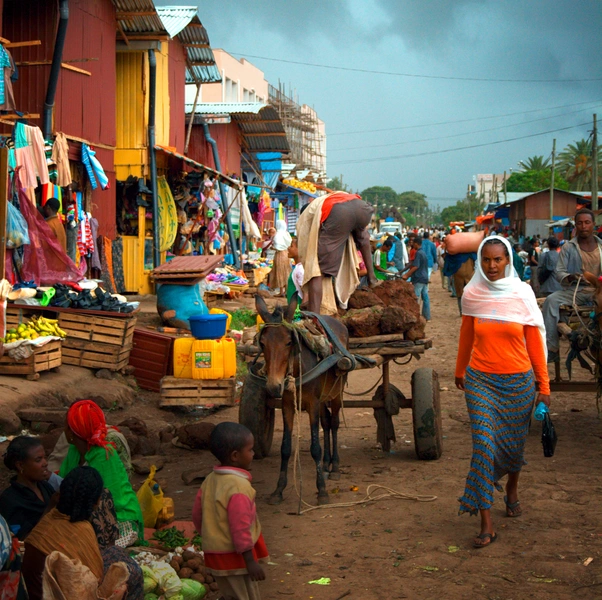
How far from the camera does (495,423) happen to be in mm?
5781

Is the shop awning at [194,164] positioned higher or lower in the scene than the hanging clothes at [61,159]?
higher

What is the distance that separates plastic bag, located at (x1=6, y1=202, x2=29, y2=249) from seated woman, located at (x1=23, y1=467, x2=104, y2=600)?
8258 millimetres

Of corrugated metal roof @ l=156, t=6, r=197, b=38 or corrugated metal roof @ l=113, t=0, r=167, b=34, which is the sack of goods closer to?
corrugated metal roof @ l=113, t=0, r=167, b=34

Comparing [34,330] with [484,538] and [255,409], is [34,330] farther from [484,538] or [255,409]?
[484,538]

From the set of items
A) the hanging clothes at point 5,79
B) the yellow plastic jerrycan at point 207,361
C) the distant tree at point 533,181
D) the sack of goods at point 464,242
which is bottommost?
the yellow plastic jerrycan at point 207,361

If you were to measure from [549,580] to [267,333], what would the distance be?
8.73ft

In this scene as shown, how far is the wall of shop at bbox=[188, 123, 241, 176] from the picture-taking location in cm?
2550

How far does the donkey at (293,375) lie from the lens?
628 centimetres

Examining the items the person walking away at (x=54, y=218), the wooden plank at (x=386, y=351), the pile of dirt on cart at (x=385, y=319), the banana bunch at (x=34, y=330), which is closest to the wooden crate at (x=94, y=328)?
the banana bunch at (x=34, y=330)

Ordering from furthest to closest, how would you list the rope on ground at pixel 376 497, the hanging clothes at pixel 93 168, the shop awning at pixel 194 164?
the shop awning at pixel 194 164 < the hanging clothes at pixel 93 168 < the rope on ground at pixel 376 497

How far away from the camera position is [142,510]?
6039mm

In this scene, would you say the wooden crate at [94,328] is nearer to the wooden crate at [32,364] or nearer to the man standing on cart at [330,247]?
the wooden crate at [32,364]

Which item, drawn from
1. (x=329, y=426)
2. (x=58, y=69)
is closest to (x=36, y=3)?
(x=58, y=69)

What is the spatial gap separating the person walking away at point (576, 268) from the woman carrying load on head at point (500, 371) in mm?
3276
